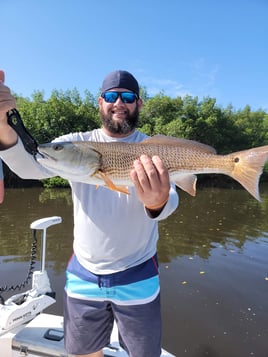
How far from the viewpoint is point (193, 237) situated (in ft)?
34.0

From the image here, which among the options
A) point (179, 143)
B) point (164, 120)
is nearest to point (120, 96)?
point (179, 143)

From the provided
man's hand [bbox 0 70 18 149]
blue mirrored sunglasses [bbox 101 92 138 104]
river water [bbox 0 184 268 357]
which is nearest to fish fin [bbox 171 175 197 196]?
blue mirrored sunglasses [bbox 101 92 138 104]

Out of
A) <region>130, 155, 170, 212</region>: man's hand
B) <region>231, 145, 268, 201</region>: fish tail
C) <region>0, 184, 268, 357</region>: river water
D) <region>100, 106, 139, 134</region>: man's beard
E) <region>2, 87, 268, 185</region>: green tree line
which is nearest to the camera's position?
<region>130, 155, 170, 212</region>: man's hand

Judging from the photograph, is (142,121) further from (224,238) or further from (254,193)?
(254,193)

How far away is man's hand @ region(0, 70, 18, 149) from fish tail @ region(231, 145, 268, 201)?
153cm

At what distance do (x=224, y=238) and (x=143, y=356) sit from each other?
8.61 m

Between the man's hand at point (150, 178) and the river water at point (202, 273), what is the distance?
3.42 m

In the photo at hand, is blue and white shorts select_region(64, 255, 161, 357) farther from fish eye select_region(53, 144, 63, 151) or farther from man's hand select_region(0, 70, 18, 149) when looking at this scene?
man's hand select_region(0, 70, 18, 149)

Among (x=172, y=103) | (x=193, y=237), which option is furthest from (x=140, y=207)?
(x=172, y=103)

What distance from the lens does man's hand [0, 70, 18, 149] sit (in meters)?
1.90

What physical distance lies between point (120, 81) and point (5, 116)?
996 millimetres

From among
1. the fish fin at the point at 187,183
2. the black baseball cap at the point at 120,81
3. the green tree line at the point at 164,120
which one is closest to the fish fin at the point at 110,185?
the fish fin at the point at 187,183

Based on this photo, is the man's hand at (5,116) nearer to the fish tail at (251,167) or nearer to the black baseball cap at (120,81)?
the black baseball cap at (120,81)

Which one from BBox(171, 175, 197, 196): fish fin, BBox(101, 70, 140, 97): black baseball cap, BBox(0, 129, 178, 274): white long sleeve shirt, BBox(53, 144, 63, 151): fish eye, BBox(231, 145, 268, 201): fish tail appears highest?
BBox(101, 70, 140, 97): black baseball cap
